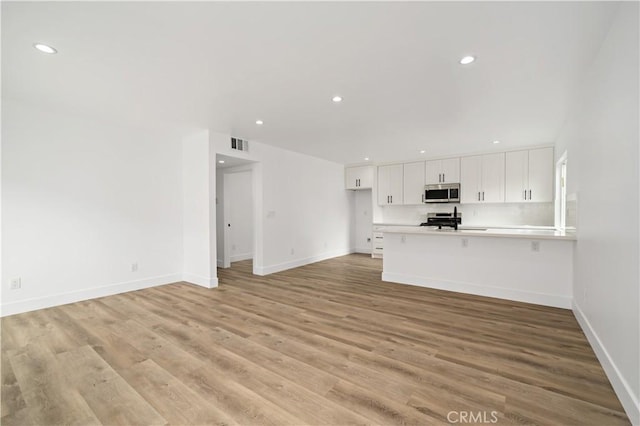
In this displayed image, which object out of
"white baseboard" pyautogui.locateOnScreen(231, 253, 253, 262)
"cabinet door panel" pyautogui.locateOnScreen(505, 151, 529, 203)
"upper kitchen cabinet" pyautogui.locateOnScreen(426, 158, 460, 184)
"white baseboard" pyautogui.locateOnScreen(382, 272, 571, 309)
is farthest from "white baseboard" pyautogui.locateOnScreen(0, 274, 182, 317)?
"cabinet door panel" pyautogui.locateOnScreen(505, 151, 529, 203)

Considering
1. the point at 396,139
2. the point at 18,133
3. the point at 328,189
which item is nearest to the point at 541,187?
the point at 396,139

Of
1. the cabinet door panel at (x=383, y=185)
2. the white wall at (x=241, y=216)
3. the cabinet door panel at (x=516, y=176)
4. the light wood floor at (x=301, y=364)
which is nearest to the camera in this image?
the light wood floor at (x=301, y=364)

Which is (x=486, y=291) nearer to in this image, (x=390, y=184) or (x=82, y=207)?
(x=390, y=184)

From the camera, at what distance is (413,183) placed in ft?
23.0

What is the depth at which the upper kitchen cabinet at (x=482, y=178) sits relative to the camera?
6016mm

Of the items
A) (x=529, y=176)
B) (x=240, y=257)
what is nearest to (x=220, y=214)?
(x=240, y=257)

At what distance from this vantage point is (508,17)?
6.24ft

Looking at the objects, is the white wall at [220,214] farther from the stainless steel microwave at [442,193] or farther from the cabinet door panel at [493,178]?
the cabinet door panel at [493,178]

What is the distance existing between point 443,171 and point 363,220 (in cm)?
278

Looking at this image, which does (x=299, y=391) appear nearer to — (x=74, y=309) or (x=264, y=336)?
(x=264, y=336)

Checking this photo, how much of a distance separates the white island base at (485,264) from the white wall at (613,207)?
0.81m

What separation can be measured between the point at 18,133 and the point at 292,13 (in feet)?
12.4

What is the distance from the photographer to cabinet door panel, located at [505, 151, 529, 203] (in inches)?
225

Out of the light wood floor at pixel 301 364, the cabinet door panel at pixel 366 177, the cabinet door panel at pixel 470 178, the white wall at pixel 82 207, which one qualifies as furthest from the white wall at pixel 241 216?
the cabinet door panel at pixel 470 178
